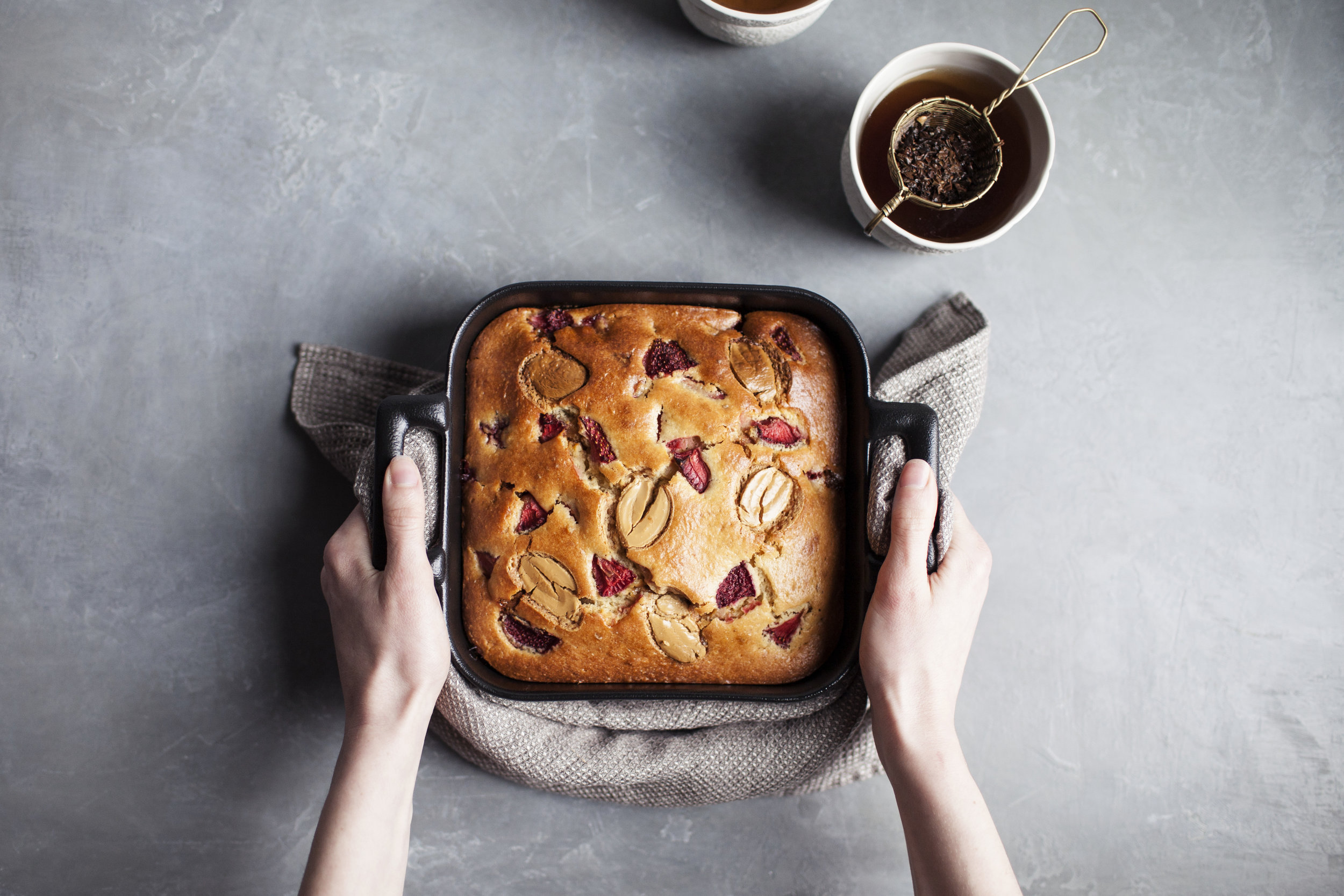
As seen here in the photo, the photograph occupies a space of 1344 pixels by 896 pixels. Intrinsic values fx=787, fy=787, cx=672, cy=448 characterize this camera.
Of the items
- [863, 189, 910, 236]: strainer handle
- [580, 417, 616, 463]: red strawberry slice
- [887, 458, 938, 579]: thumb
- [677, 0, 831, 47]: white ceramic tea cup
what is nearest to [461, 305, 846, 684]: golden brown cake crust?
[580, 417, 616, 463]: red strawberry slice

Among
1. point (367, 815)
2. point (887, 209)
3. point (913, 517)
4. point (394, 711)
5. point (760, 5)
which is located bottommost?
point (367, 815)

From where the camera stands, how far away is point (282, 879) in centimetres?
146

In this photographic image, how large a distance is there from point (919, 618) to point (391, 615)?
800 mm

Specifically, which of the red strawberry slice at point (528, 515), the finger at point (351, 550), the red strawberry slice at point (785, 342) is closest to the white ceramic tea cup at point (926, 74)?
the red strawberry slice at point (785, 342)

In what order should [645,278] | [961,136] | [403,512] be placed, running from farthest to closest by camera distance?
[645,278], [961,136], [403,512]

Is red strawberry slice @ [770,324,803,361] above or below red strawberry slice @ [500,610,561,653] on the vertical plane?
above

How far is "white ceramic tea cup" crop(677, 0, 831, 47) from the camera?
1344 millimetres

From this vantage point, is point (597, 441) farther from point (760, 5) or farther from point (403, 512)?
point (760, 5)

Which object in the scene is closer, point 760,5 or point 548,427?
point 548,427

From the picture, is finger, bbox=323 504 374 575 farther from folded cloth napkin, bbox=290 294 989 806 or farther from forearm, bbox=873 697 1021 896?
forearm, bbox=873 697 1021 896

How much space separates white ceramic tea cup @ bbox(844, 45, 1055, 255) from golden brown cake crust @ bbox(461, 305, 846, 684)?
0.29 meters

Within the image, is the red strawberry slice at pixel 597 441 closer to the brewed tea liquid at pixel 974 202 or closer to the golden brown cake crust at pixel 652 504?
the golden brown cake crust at pixel 652 504

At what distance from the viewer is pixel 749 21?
1.36 metres

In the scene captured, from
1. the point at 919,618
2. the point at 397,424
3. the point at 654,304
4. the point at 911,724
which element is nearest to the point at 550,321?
the point at 654,304
